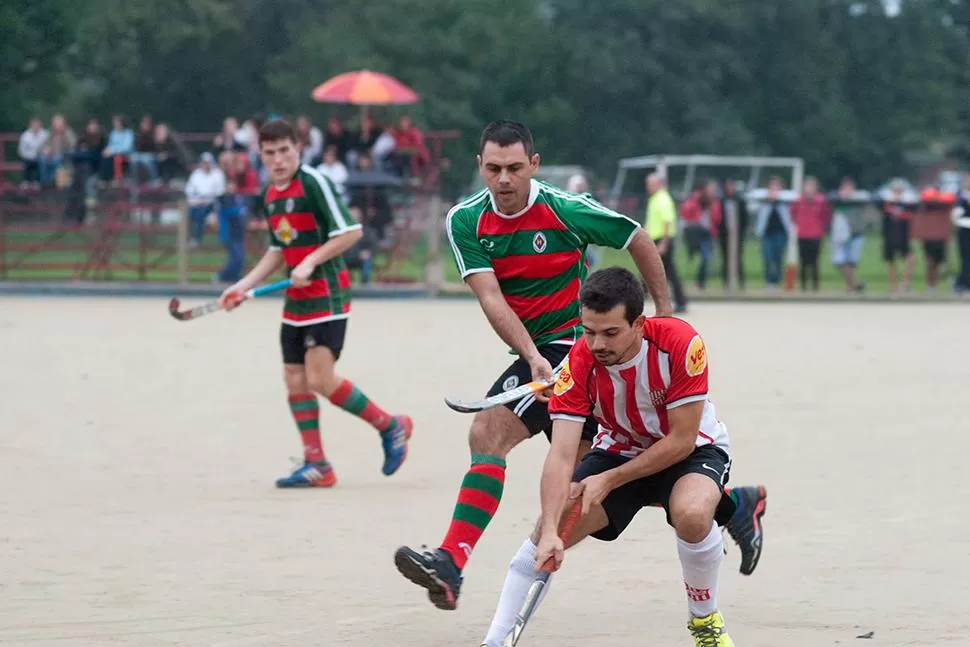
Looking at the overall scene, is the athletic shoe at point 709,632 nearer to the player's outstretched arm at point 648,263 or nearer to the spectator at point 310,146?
the player's outstretched arm at point 648,263

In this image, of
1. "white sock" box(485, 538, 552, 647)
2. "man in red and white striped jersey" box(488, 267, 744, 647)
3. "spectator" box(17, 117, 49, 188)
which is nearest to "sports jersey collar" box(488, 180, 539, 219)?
"man in red and white striped jersey" box(488, 267, 744, 647)

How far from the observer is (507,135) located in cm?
608

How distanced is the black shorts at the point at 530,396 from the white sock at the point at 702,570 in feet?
3.17

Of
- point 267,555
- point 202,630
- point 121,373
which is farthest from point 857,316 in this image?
point 202,630

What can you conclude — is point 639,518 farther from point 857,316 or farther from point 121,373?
point 857,316

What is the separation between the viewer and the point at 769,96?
6731 centimetres

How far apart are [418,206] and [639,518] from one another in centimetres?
1524

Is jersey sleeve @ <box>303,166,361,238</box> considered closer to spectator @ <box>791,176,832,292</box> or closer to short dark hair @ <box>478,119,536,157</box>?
short dark hair @ <box>478,119,536,157</box>

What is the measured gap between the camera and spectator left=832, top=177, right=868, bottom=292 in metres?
23.5

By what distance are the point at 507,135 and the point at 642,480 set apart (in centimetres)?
136

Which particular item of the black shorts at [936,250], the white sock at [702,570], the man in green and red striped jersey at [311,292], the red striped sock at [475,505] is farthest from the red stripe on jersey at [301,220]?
the black shorts at [936,250]

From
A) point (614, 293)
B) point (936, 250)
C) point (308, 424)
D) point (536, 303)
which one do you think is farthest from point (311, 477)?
point (936, 250)

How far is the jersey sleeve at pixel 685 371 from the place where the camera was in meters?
5.13

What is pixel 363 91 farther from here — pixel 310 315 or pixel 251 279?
pixel 310 315
